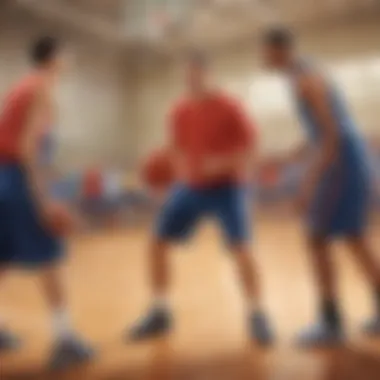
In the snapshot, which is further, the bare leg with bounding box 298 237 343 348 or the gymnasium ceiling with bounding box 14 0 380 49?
the bare leg with bounding box 298 237 343 348

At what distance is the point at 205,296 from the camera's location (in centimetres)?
104

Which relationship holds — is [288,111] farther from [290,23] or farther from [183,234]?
[183,234]

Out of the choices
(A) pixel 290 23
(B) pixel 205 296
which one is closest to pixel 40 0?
(A) pixel 290 23

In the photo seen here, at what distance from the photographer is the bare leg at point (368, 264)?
0.94 m

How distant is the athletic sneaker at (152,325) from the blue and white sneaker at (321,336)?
183 millimetres

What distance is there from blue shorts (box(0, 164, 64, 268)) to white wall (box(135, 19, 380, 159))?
0.16 metres

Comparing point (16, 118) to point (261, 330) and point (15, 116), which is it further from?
point (261, 330)

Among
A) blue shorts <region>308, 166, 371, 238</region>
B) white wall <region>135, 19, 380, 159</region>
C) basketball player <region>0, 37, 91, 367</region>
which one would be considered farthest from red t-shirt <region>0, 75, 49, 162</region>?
blue shorts <region>308, 166, 371, 238</region>

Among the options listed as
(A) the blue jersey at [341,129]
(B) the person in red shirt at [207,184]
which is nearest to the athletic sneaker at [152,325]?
(B) the person in red shirt at [207,184]

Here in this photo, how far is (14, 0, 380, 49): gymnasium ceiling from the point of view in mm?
832

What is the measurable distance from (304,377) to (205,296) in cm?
24

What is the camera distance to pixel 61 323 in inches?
36.6

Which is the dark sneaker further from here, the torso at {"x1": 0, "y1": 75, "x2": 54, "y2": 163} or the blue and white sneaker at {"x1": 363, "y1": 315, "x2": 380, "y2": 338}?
the blue and white sneaker at {"x1": 363, "y1": 315, "x2": 380, "y2": 338}

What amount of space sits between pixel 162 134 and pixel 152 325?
10.3 inches
